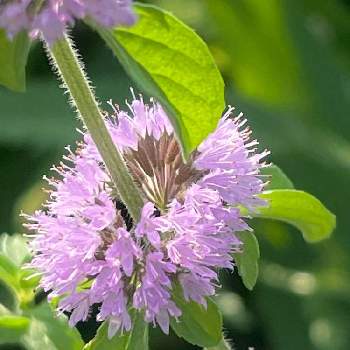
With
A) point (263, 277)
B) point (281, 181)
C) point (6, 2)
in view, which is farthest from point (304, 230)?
point (263, 277)

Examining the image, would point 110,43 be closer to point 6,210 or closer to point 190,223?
point 190,223

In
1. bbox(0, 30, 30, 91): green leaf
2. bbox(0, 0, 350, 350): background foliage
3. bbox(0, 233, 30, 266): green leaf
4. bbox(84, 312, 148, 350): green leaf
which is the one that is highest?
bbox(0, 30, 30, 91): green leaf

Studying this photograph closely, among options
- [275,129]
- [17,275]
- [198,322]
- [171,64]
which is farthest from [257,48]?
[171,64]

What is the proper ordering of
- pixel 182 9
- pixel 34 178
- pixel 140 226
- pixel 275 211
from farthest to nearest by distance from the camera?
pixel 182 9
pixel 34 178
pixel 275 211
pixel 140 226

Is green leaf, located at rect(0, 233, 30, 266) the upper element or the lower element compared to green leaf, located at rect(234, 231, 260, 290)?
lower

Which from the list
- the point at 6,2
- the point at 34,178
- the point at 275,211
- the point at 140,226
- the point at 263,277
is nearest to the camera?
the point at 6,2

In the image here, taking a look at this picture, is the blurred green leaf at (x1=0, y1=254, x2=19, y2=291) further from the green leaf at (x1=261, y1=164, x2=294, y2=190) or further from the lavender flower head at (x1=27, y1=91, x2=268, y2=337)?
the green leaf at (x1=261, y1=164, x2=294, y2=190)

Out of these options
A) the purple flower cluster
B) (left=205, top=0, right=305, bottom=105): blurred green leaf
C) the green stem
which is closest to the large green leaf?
the green stem
